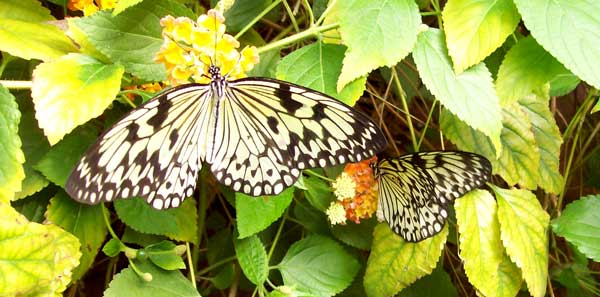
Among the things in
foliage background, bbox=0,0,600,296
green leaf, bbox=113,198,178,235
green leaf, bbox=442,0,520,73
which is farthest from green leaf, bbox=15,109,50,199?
green leaf, bbox=442,0,520,73

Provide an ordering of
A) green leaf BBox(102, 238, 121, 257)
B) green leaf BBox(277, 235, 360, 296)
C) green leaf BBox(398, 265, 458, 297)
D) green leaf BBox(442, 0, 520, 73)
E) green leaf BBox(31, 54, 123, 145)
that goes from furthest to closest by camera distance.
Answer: green leaf BBox(398, 265, 458, 297) → green leaf BBox(277, 235, 360, 296) → green leaf BBox(102, 238, 121, 257) → green leaf BBox(442, 0, 520, 73) → green leaf BBox(31, 54, 123, 145)

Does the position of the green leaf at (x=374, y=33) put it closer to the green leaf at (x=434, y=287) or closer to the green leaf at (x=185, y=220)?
the green leaf at (x=185, y=220)

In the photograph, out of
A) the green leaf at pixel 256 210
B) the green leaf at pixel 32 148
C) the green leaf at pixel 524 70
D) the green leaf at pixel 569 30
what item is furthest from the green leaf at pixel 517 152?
the green leaf at pixel 32 148

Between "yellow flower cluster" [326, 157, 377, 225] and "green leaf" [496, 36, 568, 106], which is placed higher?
"green leaf" [496, 36, 568, 106]

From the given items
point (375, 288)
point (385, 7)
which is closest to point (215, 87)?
point (385, 7)

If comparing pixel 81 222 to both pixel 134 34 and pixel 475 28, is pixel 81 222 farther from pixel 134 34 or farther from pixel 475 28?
pixel 475 28

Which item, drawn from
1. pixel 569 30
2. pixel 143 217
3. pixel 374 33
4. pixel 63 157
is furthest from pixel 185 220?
pixel 569 30

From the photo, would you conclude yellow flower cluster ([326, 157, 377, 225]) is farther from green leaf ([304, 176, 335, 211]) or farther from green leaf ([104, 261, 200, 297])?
green leaf ([104, 261, 200, 297])

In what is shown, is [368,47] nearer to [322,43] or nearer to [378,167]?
[322,43]
